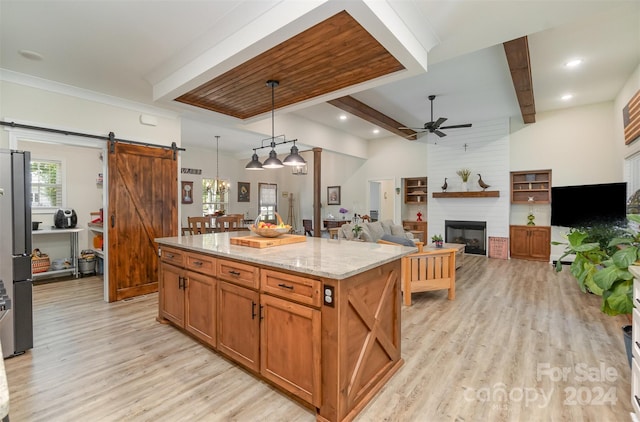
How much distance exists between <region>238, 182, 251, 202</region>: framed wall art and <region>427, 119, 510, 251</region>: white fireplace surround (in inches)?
229

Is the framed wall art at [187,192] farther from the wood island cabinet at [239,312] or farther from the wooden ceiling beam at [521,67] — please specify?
the wooden ceiling beam at [521,67]

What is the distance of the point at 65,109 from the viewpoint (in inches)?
151

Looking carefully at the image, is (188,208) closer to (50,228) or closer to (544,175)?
(50,228)

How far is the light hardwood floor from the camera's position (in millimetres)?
1944

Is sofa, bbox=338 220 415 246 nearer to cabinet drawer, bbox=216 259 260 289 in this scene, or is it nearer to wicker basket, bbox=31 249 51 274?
cabinet drawer, bbox=216 259 260 289

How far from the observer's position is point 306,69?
10.0 feet

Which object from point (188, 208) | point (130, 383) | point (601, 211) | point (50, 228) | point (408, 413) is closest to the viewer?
point (408, 413)

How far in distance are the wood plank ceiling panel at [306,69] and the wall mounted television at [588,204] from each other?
4.69 metres

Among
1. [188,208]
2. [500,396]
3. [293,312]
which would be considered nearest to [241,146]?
[188,208]

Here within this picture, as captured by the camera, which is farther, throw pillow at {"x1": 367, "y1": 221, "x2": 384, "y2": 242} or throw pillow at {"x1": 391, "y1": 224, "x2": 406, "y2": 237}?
throw pillow at {"x1": 391, "y1": 224, "x2": 406, "y2": 237}

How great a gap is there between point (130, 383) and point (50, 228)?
4.97 meters

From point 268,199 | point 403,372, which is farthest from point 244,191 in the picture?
point 403,372

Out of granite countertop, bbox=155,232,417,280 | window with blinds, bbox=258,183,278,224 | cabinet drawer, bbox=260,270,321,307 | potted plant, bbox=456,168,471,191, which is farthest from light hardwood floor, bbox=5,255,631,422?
window with blinds, bbox=258,183,278,224

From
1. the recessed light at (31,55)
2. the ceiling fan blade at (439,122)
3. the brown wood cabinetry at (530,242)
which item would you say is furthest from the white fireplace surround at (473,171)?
the recessed light at (31,55)
